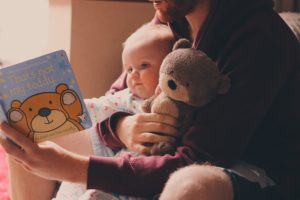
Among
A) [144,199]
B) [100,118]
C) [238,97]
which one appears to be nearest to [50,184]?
[100,118]

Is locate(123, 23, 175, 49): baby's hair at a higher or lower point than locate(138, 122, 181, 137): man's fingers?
higher

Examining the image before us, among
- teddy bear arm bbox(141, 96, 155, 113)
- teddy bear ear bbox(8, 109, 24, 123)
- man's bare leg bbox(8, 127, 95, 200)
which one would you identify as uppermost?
teddy bear ear bbox(8, 109, 24, 123)

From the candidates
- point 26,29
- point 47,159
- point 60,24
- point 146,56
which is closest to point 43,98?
point 47,159

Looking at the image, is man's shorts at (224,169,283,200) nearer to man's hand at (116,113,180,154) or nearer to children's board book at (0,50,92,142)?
man's hand at (116,113,180,154)

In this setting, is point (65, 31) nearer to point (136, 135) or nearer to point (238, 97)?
point (136, 135)

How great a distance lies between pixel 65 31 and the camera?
6.09 ft

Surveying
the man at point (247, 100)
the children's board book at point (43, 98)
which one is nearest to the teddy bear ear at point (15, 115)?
the children's board book at point (43, 98)

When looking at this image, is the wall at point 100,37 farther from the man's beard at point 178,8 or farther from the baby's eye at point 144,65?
the man's beard at point 178,8

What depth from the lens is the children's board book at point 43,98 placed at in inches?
40.7

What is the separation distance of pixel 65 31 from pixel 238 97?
989 millimetres

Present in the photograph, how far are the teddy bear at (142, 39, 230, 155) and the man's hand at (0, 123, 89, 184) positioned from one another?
18cm

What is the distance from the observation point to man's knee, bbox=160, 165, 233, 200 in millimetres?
898

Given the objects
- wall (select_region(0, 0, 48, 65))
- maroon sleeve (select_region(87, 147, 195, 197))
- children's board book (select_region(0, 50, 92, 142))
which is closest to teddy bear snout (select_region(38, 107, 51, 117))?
children's board book (select_region(0, 50, 92, 142))

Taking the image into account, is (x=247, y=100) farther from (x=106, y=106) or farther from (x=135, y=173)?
(x=106, y=106)
